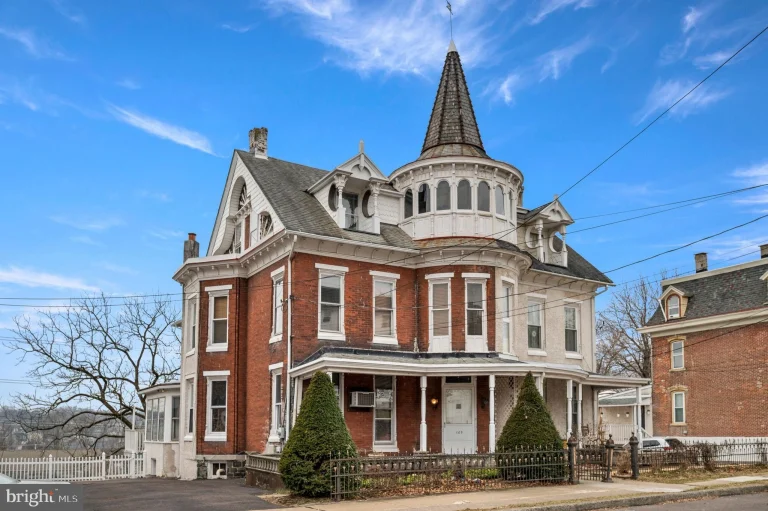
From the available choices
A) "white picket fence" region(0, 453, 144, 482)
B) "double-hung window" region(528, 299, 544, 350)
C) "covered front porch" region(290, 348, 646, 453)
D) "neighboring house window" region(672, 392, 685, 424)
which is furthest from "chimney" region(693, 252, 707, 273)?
"white picket fence" region(0, 453, 144, 482)

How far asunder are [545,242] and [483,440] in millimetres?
9374

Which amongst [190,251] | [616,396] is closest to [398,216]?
[190,251]

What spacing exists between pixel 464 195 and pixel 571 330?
7.75 metres

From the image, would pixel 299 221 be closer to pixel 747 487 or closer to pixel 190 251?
pixel 190 251

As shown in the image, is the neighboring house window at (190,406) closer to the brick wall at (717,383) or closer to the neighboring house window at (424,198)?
the neighboring house window at (424,198)

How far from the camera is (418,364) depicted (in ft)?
73.5

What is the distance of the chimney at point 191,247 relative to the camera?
3195 cm

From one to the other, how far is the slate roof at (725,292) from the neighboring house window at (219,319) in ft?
80.6

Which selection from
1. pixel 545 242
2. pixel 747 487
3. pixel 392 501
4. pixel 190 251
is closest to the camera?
pixel 392 501

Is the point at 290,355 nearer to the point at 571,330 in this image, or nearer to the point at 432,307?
the point at 432,307

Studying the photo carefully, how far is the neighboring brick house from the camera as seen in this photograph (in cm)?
3534

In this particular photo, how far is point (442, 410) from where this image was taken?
2427 centimetres

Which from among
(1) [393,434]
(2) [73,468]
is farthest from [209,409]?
(1) [393,434]

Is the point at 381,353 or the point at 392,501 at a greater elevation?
the point at 381,353
